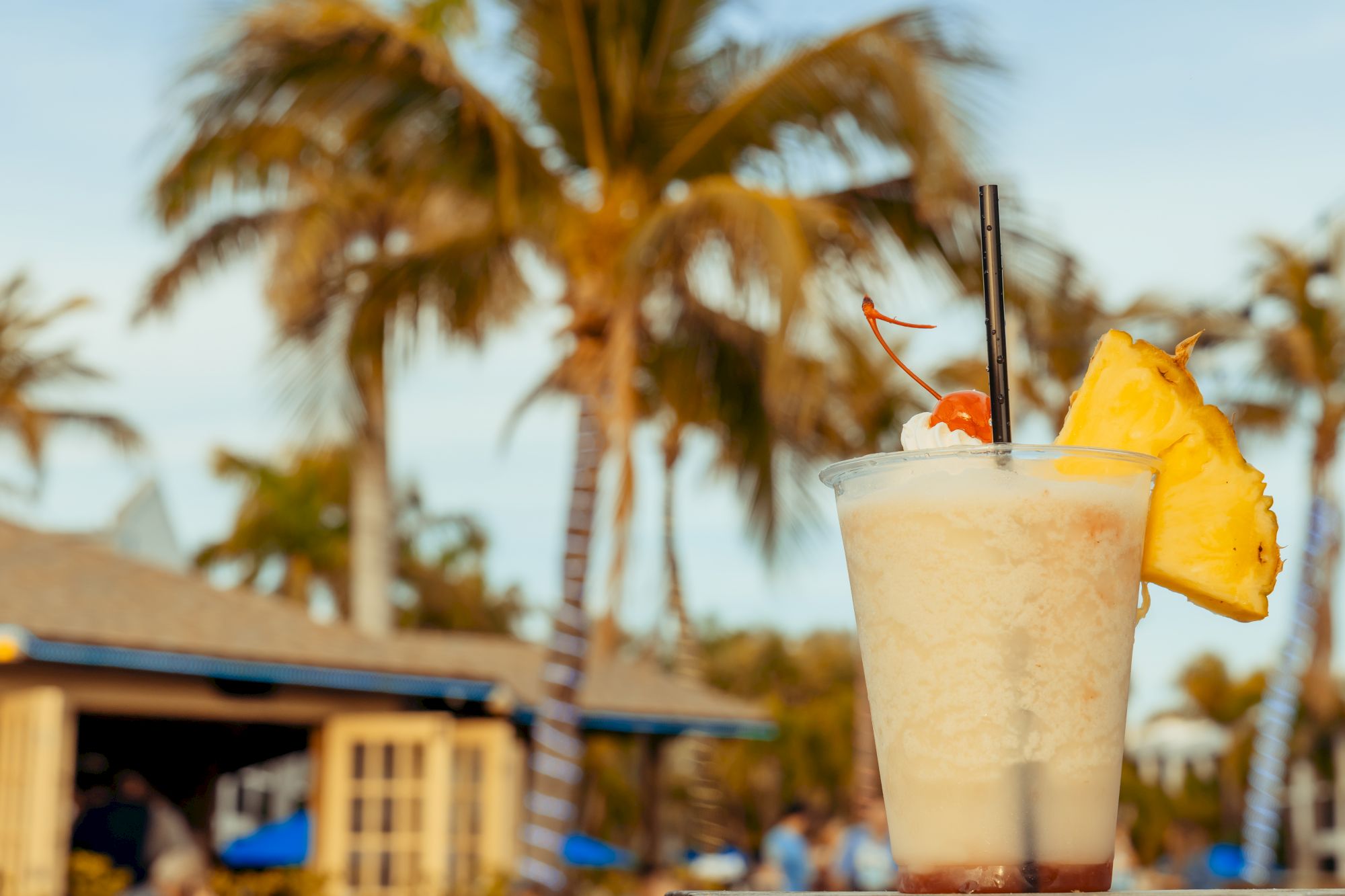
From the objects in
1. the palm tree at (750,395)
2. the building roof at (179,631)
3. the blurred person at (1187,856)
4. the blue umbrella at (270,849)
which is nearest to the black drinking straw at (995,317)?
the palm tree at (750,395)

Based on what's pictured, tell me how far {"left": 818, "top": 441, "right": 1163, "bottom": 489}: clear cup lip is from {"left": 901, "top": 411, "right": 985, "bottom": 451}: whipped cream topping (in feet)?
0.16

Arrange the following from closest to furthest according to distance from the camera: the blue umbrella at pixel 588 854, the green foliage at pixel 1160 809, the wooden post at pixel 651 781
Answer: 1. the blue umbrella at pixel 588 854
2. the wooden post at pixel 651 781
3. the green foliage at pixel 1160 809

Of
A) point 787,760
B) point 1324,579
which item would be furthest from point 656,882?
point 787,760

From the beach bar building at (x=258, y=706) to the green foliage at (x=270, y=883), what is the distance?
458mm

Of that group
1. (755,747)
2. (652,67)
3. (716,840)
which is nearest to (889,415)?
(716,840)

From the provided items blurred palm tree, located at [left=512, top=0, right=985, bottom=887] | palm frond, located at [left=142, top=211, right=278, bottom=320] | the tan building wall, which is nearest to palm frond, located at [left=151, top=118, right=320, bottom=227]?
blurred palm tree, located at [left=512, top=0, right=985, bottom=887]

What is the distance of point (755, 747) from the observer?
1173 inches

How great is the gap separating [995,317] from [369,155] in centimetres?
891

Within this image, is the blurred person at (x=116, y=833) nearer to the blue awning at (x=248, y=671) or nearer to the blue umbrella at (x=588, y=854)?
the blue awning at (x=248, y=671)

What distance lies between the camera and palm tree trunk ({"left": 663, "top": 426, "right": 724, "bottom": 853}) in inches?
568

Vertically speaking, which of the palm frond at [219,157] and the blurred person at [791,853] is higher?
the palm frond at [219,157]

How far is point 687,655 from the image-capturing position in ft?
63.0

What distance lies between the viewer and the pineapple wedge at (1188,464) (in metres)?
1.29

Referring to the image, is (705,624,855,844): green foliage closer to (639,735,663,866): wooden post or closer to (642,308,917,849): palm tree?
(639,735,663,866): wooden post
